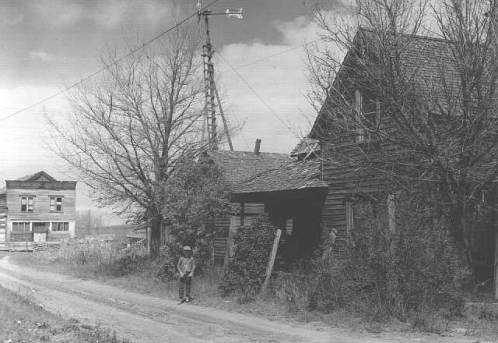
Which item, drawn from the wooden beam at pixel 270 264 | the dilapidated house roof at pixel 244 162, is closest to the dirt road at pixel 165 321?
the wooden beam at pixel 270 264

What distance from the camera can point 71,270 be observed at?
2508 centimetres

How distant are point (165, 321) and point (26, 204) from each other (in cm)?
5320

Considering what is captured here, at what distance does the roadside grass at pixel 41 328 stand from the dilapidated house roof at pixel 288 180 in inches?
358

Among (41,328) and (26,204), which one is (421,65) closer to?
(41,328)

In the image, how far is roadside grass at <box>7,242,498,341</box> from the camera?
10.5 meters

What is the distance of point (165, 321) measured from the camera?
11.7 m

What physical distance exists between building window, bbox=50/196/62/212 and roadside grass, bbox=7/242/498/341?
39026mm

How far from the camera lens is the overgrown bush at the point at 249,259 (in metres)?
14.9

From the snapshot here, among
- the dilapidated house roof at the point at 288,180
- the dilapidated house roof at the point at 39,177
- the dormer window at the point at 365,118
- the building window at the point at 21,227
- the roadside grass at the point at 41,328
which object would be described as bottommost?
the roadside grass at the point at 41,328

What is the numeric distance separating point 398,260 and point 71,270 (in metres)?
17.4

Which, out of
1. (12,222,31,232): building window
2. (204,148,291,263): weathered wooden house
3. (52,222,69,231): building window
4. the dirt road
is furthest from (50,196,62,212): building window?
the dirt road

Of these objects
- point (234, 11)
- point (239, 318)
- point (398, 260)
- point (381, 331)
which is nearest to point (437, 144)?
point (398, 260)

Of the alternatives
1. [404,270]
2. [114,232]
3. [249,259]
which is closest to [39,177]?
[114,232]

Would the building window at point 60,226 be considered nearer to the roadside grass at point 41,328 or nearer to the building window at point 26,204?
the building window at point 26,204
